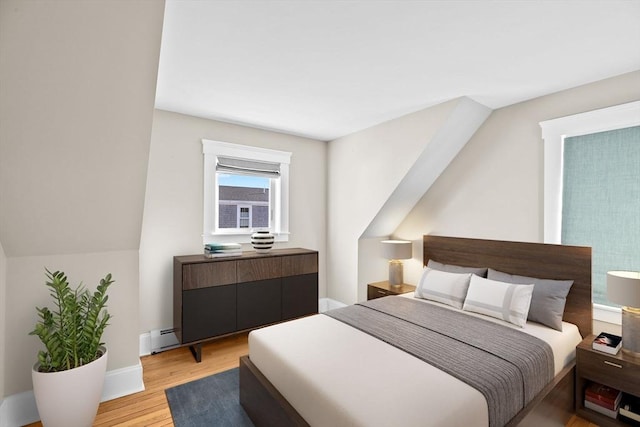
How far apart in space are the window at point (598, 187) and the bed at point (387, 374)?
0.52ft

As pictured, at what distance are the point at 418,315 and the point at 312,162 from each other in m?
2.58

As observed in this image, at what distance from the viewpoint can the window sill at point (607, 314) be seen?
2318 millimetres

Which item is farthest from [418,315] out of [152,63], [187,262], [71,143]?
[71,143]

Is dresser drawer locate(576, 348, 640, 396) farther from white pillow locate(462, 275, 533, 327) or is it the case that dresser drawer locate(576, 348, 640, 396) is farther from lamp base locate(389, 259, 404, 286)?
lamp base locate(389, 259, 404, 286)

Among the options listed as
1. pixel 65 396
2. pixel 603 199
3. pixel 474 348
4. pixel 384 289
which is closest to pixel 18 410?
pixel 65 396

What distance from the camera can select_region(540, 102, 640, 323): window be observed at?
227 centimetres

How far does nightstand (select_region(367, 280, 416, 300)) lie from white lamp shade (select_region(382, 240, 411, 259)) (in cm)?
38

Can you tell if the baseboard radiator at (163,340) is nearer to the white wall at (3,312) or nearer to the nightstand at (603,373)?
the white wall at (3,312)

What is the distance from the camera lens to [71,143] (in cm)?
176

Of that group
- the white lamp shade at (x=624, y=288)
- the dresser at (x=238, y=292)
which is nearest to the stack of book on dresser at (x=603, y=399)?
the white lamp shade at (x=624, y=288)

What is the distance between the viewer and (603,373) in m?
1.97

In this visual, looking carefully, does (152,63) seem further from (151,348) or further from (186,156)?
(151,348)

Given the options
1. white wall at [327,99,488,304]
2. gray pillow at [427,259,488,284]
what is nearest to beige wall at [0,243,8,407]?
white wall at [327,99,488,304]

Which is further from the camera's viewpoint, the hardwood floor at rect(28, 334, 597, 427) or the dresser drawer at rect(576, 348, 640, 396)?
the hardwood floor at rect(28, 334, 597, 427)
